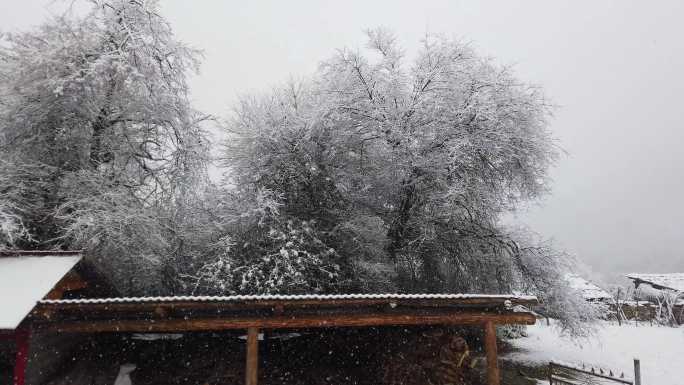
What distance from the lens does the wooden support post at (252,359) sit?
741 centimetres

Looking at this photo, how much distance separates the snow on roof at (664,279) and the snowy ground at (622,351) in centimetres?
580

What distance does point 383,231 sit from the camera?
13.2 m

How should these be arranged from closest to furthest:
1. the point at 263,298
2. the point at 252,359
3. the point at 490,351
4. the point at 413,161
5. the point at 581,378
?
the point at 263,298, the point at 252,359, the point at 490,351, the point at 581,378, the point at 413,161

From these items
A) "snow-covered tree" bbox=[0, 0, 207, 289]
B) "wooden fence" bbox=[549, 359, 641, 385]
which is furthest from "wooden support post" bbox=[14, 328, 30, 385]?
"wooden fence" bbox=[549, 359, 641, 385]

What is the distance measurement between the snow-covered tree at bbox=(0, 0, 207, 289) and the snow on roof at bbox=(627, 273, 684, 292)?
2738cm

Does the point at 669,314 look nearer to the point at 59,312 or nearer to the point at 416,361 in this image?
the point at 416,361

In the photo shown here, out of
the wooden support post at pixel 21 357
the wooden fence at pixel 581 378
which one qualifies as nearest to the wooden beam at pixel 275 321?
the wooden support post at pixel 21 357

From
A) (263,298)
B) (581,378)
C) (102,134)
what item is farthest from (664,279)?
(102,134)

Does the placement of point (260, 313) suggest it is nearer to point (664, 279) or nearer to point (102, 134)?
point (102, 134)

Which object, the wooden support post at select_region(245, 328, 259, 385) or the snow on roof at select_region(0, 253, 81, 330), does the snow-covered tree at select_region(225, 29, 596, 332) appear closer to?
the wooden support post at select_region(245, 328, 259, 385)

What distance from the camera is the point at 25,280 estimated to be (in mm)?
7121

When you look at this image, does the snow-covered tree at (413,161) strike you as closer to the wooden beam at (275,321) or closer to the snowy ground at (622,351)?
the snowy ground at (622,351)

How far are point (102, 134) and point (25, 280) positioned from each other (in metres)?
6.32

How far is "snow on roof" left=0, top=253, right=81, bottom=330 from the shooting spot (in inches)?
249
